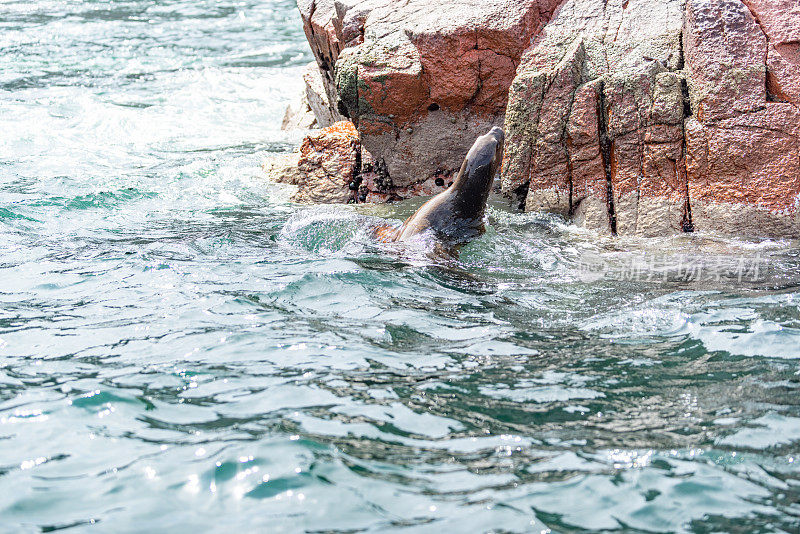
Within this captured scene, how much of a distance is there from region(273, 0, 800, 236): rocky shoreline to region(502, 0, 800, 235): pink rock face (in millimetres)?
11

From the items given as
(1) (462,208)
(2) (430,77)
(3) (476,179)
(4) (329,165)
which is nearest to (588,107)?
(3) (476,179)

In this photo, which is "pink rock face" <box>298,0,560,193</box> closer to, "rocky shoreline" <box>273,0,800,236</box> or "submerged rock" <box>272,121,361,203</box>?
"rocky shoreline" <box>273,0,800,236</box>

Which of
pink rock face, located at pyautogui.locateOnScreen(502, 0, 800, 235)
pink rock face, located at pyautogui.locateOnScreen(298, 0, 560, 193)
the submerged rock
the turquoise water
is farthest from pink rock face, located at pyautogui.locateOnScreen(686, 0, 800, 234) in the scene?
the submerged rock

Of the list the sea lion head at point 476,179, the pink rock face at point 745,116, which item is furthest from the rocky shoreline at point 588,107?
the sea lion head at point 476,179

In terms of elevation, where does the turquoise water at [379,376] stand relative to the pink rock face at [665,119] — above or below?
below

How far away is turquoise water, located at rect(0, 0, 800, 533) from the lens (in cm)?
284

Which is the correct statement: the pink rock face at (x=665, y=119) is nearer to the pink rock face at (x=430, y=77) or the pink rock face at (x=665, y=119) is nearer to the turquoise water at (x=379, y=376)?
the turquoise water at (x=379, y=376)

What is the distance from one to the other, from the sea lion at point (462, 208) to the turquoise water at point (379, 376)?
0.20 meters

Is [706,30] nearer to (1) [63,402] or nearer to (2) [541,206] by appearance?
(2) [541,206]

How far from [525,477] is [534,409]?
2.07ft

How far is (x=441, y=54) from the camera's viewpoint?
7.83 meters

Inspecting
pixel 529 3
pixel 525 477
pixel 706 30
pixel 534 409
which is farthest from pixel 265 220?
pixel 525 477

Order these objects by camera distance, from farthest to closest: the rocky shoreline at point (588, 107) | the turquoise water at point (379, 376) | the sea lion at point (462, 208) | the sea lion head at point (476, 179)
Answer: the sea lion head at point (476, 179), the sea lion at point (462, 208), the rocky shoreline at point (588, 107), the turquoise water at point (379, 376)

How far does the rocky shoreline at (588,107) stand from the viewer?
6.51 meters
